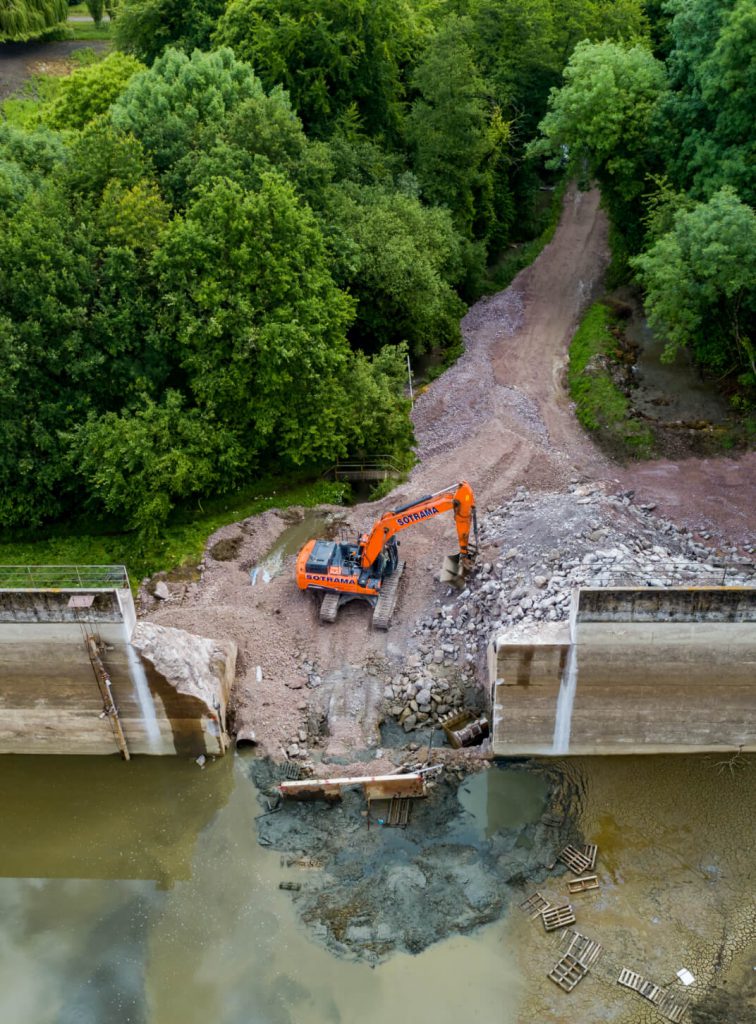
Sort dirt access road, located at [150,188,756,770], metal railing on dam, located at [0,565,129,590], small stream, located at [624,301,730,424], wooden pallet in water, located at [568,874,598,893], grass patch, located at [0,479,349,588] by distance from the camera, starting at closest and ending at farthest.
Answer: wooden pallet in water, located at [568,874,598,893] → dirt access road, located at [150,188,756,770] → metal railing on dam, located at [0,565,129,590] → grass patch, located at [0,479,349,588] → small stream, located at [624,301,730,424]

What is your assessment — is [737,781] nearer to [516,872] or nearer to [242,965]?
[516,872]

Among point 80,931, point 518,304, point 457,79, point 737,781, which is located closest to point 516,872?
point 737,781

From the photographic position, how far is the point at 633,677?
22.3 metres

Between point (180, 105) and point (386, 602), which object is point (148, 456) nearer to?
point (386, 602)

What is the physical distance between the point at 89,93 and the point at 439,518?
26.4m

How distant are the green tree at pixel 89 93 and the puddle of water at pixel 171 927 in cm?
2979

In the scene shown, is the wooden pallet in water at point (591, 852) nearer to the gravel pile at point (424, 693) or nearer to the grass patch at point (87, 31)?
the gravel pile at point (424, 693)

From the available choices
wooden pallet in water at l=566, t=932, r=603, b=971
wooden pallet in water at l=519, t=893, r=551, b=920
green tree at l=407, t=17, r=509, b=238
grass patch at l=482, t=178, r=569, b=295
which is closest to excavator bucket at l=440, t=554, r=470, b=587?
wooden pallet in water at l=519, t=893, r=551, b=920

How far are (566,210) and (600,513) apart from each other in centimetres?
2879

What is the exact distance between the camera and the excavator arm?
989 inches

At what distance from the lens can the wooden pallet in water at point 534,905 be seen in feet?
64.6

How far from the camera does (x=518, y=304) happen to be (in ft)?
139

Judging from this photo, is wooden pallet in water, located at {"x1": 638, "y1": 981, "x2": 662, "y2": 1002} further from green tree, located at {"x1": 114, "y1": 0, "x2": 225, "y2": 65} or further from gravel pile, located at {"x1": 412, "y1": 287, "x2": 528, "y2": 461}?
green tree, located at {"x1": 114, "y1": 0, "x2": 225, "y2": 65}

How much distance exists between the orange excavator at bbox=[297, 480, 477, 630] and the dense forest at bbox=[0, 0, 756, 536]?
5675 millimetres
